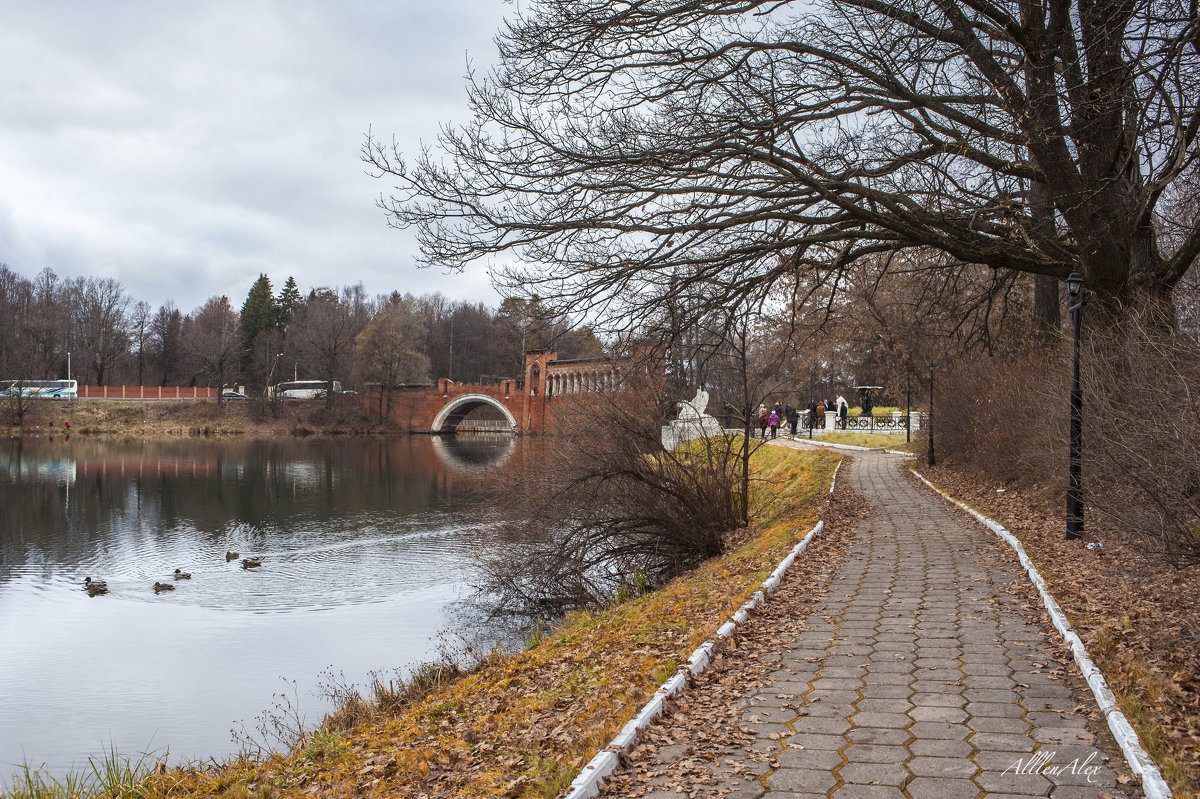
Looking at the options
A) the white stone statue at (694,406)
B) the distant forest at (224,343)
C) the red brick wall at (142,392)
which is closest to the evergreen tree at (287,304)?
the distant forest at (224,343)

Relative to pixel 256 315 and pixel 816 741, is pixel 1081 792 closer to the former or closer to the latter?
pixel 816 741

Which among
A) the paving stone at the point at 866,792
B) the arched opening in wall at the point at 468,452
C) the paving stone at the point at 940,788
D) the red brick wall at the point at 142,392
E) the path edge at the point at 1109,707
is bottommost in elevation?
the arched opening in wall at the point at 468,452

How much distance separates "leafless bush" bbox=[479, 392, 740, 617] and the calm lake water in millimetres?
1598

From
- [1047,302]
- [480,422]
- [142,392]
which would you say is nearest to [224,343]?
[142,392]

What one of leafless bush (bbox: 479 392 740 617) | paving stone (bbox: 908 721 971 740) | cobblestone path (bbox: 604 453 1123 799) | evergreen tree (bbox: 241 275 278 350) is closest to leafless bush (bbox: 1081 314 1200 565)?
cobblestone path (bbox: 604 453 1123 799)

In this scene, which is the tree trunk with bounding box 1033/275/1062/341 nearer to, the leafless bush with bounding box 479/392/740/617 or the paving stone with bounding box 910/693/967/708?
the leafless bush with bounding box 479/392/740/617

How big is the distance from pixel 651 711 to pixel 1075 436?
6.98 meters

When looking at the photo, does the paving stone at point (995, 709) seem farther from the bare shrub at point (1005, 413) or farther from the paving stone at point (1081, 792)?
the bare shrub at point (1005, 413)

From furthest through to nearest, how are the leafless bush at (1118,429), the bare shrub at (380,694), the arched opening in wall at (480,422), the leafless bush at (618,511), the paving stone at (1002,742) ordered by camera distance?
the arched opening in wall at (480,422), the leafless bush at (618,511), the bare shrub at (380,694), the leafless bush at (1118,429), the paving stone at (1002,742)

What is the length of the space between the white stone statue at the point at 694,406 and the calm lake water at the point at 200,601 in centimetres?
514

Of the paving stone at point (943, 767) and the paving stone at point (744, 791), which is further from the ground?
the paving stone at point (943, 767)

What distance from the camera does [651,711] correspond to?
502 cm

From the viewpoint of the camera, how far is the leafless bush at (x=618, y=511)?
14.3 m

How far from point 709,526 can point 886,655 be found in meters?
8.57
